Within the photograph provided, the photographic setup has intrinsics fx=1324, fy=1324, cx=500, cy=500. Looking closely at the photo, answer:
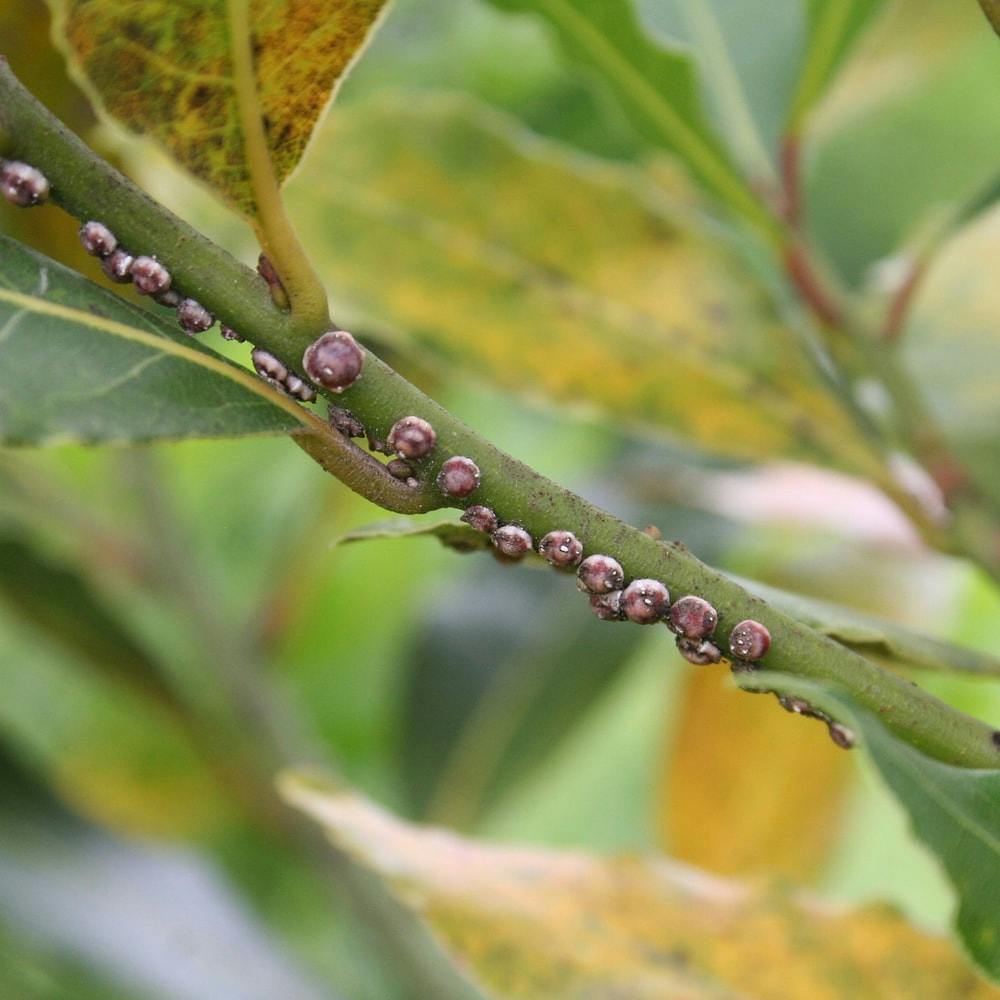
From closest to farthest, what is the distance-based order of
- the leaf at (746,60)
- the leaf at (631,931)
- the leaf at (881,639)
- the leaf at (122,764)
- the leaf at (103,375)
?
the leaf at (103,375) → the leaf at (881,639) → the leaf at (631,931) → the leaf at (746,60) → the leaf at (122,764)

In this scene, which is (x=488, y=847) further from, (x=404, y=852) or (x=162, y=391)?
(x=162, y=391)

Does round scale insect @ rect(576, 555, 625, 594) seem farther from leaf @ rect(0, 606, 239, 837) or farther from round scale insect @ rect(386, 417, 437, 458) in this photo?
leaf @ rect(0, 606, 239, 837)

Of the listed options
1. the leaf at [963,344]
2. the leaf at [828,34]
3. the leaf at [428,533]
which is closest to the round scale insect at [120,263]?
the leaf at [428,533]

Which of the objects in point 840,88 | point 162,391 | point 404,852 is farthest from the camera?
point 840,88

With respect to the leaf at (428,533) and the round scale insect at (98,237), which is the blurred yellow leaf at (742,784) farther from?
the round scale insect at (98,237)

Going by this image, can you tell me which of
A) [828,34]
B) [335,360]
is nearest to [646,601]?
[335,360]

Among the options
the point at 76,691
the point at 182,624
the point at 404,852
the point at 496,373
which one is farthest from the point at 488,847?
the point at 76,691
